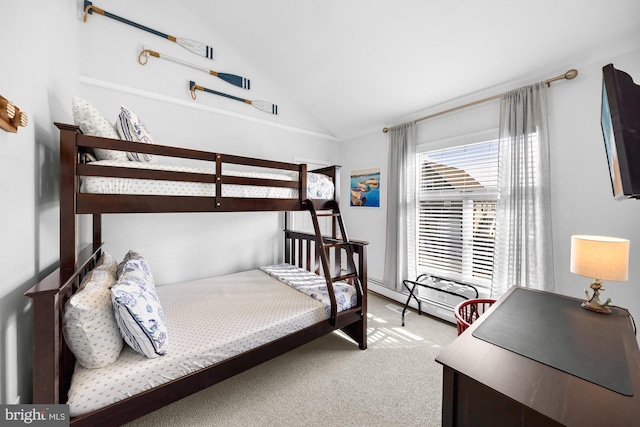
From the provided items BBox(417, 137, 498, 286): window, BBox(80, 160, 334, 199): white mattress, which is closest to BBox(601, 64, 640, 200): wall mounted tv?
BBox(80, 160, 334, 199): white mattress

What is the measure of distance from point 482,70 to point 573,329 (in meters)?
2.25

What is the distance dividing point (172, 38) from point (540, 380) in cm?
392

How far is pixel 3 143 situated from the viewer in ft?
3.22

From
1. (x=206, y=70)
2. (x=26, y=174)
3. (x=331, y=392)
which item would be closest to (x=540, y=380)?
(x=331, y=392)

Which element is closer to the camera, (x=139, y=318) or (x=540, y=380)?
(x=540, y=380)

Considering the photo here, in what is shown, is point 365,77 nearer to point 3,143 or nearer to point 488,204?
point 488,204

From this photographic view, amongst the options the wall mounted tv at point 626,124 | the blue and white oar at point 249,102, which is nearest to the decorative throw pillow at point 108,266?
the blue and white oar at point 249,102

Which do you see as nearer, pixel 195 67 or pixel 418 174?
pixel 195 67

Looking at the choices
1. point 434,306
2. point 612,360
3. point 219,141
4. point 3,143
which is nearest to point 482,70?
point 612,360

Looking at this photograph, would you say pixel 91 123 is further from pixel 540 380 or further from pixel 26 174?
pixel 540 380

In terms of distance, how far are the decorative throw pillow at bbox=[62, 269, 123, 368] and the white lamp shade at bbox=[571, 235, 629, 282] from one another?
273cm

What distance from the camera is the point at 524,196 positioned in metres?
2.20

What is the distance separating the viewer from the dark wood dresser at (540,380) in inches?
29.7

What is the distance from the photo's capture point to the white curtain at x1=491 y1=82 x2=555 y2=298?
211 cm
